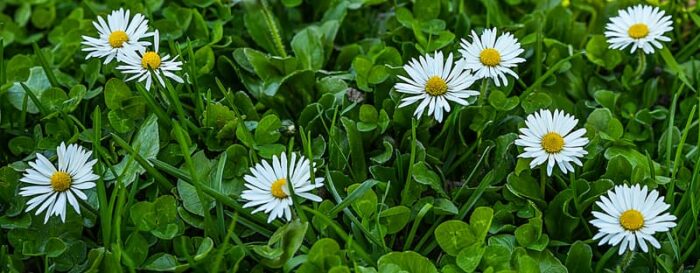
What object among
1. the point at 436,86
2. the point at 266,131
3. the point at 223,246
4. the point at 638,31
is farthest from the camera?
the point at 638,31

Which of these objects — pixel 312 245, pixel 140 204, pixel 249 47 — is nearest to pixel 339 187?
pixel 312 245

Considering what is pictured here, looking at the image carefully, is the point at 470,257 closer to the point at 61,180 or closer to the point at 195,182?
the point at 195,182

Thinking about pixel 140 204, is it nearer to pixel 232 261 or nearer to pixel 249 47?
pixel 232 261

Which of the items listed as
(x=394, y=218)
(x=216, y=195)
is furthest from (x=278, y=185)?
(x=394, y=218)

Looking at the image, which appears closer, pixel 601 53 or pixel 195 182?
pixel 195 182

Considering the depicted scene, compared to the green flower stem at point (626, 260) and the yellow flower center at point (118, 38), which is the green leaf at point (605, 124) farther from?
the yellow flower center at point (118, 38)

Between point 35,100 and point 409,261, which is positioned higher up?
point 35,100
